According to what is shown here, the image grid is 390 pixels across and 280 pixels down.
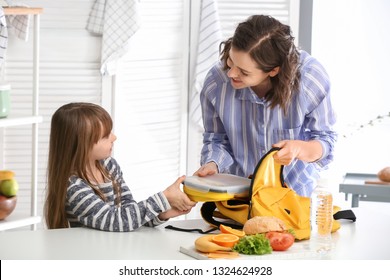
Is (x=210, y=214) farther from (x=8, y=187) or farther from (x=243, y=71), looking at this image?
(x=8, y=187)

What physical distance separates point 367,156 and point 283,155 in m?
3.09

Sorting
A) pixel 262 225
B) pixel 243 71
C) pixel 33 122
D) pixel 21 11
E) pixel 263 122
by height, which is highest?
pixel 21 11

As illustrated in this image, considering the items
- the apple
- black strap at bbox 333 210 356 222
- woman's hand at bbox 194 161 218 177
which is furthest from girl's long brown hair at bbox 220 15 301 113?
the apple

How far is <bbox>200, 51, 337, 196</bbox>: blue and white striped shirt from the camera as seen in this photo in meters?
2.57

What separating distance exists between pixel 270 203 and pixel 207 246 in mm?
268

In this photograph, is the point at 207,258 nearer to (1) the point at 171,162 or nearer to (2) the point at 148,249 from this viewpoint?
(2) the point at 148,249

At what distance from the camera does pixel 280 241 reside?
2.12 meters

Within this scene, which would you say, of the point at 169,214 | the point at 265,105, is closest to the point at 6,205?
the point at 169,214

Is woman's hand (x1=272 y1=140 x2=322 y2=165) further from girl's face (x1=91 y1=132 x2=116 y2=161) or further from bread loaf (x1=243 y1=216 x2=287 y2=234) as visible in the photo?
girl's face (x1=91 y1=132 x2=116 y2=161)

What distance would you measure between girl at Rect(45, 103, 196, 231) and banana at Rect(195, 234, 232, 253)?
25 cm

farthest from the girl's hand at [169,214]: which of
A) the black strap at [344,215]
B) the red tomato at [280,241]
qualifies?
the black strap at [344,215]

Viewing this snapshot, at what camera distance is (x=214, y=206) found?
2.43m

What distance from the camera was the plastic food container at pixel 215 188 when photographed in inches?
90.4

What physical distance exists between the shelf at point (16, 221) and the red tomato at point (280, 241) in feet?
5.30
